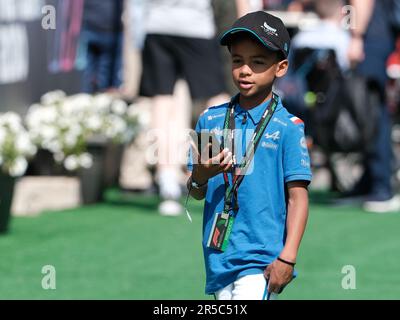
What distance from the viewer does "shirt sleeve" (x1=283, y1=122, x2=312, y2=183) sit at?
3.62 metres

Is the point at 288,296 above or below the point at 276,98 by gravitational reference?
below

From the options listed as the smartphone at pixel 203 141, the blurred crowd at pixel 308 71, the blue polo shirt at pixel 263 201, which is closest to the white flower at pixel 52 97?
the blurred crowd at pixel 308 71

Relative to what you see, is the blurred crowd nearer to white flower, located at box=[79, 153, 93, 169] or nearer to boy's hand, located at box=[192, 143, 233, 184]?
white flower, located at box=[79, 153, 93, 169]

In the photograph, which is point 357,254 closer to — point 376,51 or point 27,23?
point 376,51

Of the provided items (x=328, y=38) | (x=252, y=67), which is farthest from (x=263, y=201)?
(x=328, y=38)

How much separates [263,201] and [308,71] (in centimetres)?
670

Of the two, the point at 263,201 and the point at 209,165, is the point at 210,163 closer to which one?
the point at 209,165

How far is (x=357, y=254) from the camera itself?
682 cm

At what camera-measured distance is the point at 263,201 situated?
12.0ft

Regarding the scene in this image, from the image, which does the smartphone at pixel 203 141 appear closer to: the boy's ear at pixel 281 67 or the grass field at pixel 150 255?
the boy's ear at pixel 281 67
